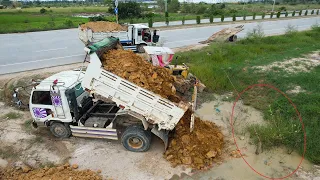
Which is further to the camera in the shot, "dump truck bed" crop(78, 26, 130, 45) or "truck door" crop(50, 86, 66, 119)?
"dump truck bed" crop(78, 26, 130, 45)

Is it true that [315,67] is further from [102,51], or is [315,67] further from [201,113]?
[102,51]

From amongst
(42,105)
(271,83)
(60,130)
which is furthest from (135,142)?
(271,83)

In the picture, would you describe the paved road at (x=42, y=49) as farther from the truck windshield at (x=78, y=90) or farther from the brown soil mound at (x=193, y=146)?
the brown soil mound at (x=193, y=146)

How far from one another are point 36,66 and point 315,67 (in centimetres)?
1514

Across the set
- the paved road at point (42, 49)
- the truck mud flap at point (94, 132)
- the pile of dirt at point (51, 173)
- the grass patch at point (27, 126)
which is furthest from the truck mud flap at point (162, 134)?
the paved road at point (42, 49)

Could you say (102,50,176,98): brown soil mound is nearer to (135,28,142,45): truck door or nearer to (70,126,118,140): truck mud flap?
(70,126,118,140): truck mud flap

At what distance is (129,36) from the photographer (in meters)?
16.6

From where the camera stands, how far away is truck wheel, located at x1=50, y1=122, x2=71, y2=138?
291 inches

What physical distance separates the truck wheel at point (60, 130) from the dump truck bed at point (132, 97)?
187cm

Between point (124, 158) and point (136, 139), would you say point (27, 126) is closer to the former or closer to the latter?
point (124, 158)

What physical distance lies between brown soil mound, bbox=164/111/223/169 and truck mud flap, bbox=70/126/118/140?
1.58 meters

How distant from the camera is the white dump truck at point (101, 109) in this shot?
20.2 ft

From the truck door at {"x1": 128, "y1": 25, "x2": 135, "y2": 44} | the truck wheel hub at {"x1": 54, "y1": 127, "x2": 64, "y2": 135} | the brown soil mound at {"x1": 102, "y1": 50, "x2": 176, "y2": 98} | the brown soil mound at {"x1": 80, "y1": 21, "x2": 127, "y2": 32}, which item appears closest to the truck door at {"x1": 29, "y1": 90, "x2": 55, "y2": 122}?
the truck wheel hub at {"x1": 54, "y1": 127, "x2": 64, "y2": 135}

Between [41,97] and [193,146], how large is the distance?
4475 mm
